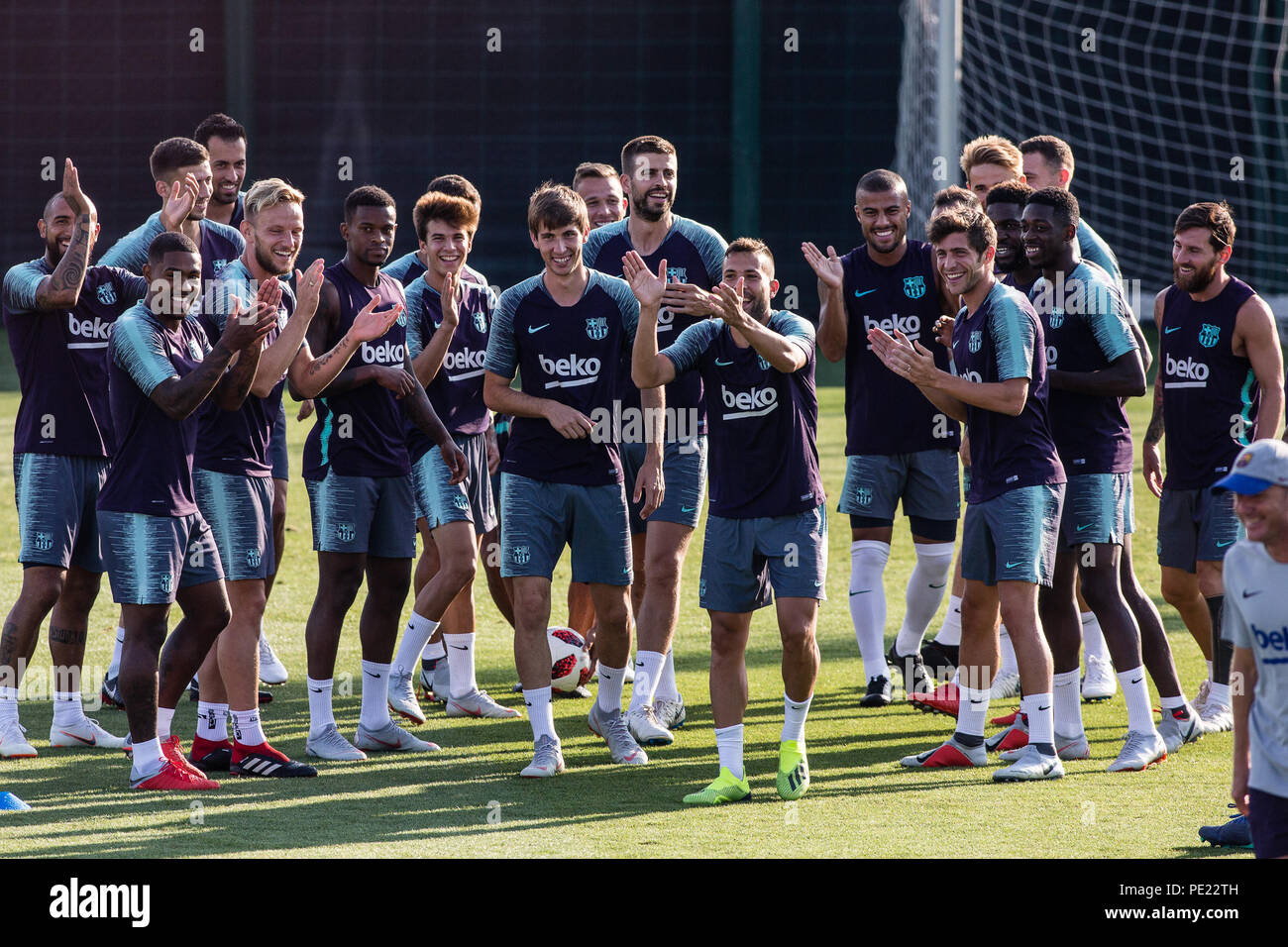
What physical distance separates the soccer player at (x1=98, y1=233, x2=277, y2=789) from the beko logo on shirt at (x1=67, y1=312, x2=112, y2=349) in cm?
96

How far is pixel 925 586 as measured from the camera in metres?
7.66

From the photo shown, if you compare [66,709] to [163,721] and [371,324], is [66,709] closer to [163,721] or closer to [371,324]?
[163,721]

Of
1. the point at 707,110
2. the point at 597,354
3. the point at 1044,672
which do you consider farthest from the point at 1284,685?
the point at 707,110

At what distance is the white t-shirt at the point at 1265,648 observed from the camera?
160 inches

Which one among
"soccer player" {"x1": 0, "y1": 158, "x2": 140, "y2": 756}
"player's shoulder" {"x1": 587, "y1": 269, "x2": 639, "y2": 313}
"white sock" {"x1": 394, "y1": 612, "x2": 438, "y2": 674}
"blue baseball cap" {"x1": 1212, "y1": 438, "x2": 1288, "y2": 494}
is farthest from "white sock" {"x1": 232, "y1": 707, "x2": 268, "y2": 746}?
"blue baseball cap" {"x1": 1212, "y1": 438, "x2": 1288, "y2": 494}

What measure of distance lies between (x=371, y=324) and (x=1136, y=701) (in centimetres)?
331

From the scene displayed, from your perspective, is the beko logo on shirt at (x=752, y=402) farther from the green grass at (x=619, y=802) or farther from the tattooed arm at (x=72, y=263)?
the tattooed arm at (x=72, y=263)

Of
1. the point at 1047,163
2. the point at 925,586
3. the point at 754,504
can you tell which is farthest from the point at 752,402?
the point at 1047,163

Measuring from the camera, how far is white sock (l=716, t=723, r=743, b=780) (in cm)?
589

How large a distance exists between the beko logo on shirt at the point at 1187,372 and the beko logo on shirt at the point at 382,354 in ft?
10.6

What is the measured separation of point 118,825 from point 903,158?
16693 millimetres

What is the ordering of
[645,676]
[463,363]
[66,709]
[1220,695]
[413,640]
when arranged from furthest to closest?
[463,363]
[413,640]
[1220,695]
[645,676]
[66,709]

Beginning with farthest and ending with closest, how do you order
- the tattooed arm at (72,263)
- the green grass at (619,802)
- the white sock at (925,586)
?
the white sock at (925,586) < the tattooed arm at (72,263) < the green grass at (619,802)

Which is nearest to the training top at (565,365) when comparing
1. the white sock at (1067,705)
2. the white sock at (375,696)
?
the white sock at (375,696)
